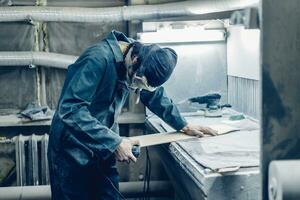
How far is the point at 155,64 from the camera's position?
1.76 meters

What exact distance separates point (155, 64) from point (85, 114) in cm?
36

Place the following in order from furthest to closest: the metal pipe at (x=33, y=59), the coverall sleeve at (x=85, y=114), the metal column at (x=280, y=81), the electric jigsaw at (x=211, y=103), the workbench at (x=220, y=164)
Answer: the metal pipe at (x=33, y=59), the electric jigsaw at (x=211, y=103), the coverall sleeve at (x=85, y=114), the workbench at (x=220, y=164), the metal column at (x=280, y=81)

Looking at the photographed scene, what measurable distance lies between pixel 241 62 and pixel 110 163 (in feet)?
3.79

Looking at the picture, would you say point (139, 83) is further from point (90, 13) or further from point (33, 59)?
point (33, 59)

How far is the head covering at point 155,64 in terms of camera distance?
1.76 metres

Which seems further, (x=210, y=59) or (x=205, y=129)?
(x=210, y=59)

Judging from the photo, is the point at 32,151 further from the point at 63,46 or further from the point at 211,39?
the point at 211,39

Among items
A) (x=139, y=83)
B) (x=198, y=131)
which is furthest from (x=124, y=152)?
(x=198, y=131)

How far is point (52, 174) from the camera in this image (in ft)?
6.46

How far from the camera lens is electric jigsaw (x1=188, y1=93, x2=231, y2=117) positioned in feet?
8.66

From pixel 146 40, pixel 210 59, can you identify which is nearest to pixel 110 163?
pixel 146 40

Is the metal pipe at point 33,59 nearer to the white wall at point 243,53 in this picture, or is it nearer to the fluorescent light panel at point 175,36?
the fluorescent light panel at point 175,36

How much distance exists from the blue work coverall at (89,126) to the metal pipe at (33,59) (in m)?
1.10

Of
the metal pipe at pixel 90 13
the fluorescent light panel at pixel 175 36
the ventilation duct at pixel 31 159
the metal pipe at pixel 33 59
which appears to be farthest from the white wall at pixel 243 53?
the ventilation duct at pixel 31 159
